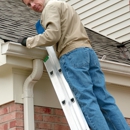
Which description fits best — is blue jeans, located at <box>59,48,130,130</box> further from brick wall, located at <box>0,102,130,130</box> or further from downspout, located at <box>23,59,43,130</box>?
brick wall, located at <box>0,102,130,130</box>

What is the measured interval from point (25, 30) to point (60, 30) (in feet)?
7.18

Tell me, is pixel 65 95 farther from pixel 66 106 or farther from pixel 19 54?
pixel 19 54

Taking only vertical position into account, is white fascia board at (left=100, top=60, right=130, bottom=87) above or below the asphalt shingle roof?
below

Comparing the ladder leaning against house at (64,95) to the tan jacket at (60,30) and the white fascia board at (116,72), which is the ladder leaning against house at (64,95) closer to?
the tan jacket at (60,30)

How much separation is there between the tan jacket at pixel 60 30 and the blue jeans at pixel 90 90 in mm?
119

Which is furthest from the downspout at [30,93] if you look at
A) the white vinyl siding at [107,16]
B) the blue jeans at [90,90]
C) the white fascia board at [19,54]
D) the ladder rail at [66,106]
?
the white vinyl siding at [107,16]

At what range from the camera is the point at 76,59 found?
14.6ft

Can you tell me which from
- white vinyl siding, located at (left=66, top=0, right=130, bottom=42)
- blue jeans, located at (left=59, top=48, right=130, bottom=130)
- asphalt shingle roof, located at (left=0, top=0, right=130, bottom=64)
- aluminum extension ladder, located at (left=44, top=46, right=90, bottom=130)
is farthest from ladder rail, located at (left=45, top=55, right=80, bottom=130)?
white vinyl siding, located at (left=66, top=0, right=130, bottom=42)

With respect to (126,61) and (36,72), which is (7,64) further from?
(126,61)

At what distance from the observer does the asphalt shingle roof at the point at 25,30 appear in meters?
6.16

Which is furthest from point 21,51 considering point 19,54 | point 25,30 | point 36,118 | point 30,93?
point 25,30

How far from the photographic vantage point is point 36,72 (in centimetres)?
495

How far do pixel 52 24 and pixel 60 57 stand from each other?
16.5 inches

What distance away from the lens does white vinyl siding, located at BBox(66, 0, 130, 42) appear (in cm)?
871
